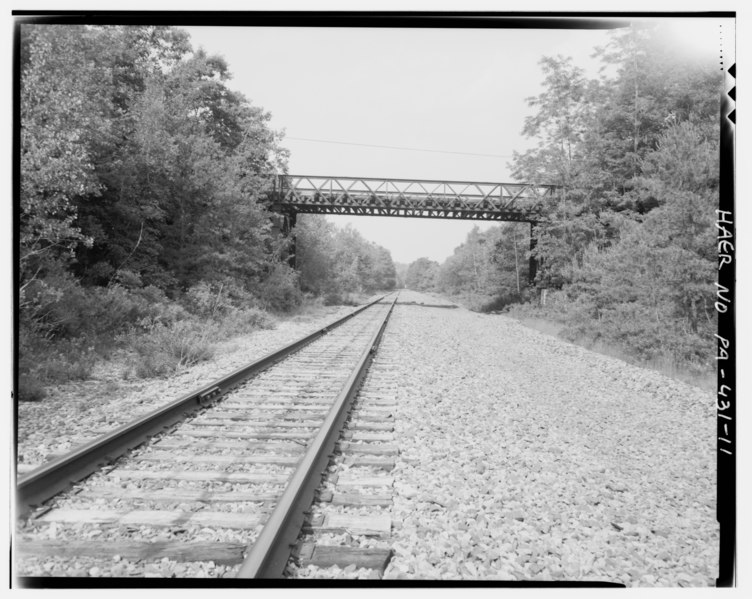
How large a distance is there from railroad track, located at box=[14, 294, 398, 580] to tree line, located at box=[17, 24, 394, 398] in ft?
5.62

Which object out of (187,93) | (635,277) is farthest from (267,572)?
(187,93)

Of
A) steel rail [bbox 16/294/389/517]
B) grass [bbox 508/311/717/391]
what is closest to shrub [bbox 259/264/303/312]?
grass [bbox 508/311/717/391]

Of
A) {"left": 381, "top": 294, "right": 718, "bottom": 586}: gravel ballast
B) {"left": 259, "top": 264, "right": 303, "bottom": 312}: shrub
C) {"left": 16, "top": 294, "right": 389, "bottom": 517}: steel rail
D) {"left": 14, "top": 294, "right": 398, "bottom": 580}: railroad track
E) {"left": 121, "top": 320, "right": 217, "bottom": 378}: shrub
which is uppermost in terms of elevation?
{"left": 259, "top": 264, "right": 303, "bottom": 312}: shrub

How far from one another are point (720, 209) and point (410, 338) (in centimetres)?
1096

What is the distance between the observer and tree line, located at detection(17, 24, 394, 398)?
A: 21.2 feet

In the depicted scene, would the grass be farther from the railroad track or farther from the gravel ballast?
the railroad track

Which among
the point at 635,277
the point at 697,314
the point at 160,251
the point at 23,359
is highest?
the point at 160,251

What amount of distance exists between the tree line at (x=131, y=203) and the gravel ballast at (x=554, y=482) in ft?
12.1

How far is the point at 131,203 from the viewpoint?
13812 mm

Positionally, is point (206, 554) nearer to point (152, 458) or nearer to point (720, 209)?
point (152, 458)

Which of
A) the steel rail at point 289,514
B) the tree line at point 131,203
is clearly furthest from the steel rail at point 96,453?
the steel rail at point 289,514

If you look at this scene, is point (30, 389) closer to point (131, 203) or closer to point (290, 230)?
point (131, 203)

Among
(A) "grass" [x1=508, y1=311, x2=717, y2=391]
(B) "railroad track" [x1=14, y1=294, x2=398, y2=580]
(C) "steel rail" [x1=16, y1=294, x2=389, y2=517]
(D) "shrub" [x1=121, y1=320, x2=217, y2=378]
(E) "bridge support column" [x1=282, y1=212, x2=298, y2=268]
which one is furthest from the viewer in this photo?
(E) "bridge support column" [x1=282, y1=212, x2=298, y2=268]

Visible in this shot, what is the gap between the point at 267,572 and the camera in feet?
7.89
